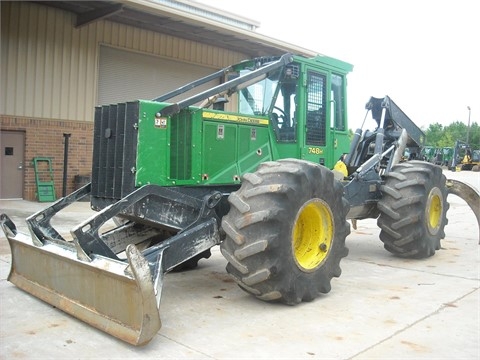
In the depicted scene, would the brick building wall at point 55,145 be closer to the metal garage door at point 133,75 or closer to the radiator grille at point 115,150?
the metal garage door at point 133,75

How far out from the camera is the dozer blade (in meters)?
3.92

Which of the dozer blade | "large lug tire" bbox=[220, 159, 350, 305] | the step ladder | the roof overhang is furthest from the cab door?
the step ladder

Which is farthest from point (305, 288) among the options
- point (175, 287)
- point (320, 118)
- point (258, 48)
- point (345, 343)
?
point (258, 48)

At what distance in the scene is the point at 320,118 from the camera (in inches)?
269

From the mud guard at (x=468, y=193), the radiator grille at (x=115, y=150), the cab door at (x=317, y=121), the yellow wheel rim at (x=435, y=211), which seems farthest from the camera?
the mud guard at (x=468, y=193)

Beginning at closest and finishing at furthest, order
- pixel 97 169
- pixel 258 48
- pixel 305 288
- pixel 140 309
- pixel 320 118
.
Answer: pixel 140 309, pixel 305 288, pixel 97 169, pixel 320 118, pixel 258 48

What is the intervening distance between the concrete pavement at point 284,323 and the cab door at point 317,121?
65.5 inches

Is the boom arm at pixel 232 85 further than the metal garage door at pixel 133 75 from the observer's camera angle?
No

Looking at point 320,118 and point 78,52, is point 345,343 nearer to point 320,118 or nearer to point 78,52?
point 320,118

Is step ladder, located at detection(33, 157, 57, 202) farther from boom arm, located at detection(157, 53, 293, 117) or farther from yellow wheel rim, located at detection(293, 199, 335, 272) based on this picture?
yellow wheel rim, located at detection(293, 199, 335, 272)

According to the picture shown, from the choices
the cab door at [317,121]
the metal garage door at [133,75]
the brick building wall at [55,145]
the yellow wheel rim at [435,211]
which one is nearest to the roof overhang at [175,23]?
the metal garage door at [133,75]

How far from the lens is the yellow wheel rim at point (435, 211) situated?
306 inches

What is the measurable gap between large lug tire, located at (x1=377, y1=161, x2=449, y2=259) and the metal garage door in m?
10.2

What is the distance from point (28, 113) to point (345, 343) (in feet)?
41.0
